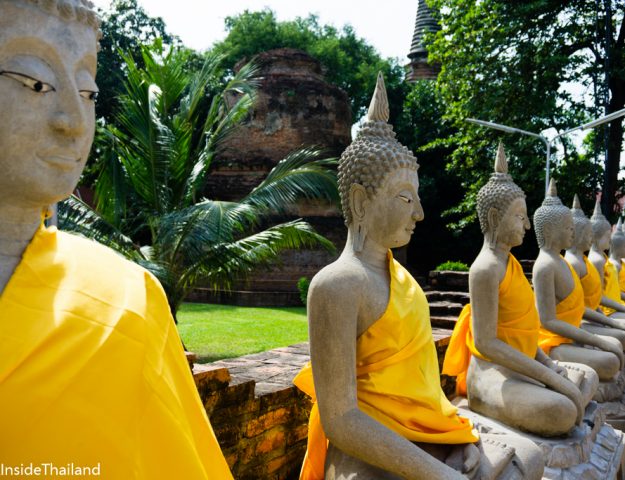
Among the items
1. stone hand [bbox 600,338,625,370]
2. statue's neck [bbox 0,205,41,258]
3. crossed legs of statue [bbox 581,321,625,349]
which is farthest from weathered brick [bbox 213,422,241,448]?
crossed legs of statue [bbox 581,321,625,349]

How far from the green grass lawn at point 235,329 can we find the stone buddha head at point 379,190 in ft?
20.4

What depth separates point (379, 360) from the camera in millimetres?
2465

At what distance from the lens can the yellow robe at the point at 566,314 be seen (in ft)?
17.5

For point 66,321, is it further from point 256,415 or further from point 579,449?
point 579,449

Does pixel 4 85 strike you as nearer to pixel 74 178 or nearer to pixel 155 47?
pixel 74 178

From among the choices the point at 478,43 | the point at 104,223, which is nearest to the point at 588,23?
the point at 478,43

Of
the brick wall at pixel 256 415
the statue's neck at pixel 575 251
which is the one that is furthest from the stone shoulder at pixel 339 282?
the statue's neck at pixel 575 251

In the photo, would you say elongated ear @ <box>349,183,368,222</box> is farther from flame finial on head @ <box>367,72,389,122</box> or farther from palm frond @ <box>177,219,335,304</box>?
palm frond @ <box>177,219,335,304</box>

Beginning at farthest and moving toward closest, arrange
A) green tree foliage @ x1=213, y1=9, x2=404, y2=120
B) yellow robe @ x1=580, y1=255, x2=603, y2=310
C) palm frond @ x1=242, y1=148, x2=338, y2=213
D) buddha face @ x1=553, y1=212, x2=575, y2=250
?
green tree foliage @ x1=213, y1=9, x2=404, y2=120, palm frond @ x1=242, y1=148, x2=338, y2=213, yellow robe @ x1=580, y1=255, x2=603, y2=310, buddha face @ x1=553, y1=212, x2=575, y2=250

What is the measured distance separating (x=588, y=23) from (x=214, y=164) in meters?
10.2

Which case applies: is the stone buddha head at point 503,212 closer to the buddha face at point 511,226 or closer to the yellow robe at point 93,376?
the buddha face at point 511,226

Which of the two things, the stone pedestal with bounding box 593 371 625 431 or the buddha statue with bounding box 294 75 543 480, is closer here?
the buddha statue with bounding box 294 75 543 480

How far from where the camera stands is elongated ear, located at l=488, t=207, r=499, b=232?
4.07 meters

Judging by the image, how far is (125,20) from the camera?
2331cm
